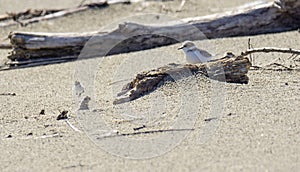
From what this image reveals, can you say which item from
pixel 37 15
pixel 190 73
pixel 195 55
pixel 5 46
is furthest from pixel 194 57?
pixel 37 15

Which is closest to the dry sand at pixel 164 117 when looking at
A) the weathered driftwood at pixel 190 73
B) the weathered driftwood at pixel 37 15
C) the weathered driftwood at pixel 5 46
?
the weathered driftwood at pixel 190 73

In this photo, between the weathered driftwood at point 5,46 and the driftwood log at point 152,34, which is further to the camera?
the weathered driftwood at point 5,46

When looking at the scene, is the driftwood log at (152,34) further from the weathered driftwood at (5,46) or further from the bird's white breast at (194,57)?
the bird's white breast at (194,57)

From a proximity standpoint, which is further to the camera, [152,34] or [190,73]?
[152,34]

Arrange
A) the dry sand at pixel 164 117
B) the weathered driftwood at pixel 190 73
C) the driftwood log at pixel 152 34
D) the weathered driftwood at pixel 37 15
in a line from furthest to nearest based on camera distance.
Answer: the weathered driftwood at pixel 37 15, the driftwood log at pixel 152 34, the weathered driftwood at pixel 190 73, the dry sand at pixel 164 117

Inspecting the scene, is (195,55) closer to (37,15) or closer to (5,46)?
(5,46)

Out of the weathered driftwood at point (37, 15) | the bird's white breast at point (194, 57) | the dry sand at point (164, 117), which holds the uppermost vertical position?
the weathered driftwood at point (37, 15)
